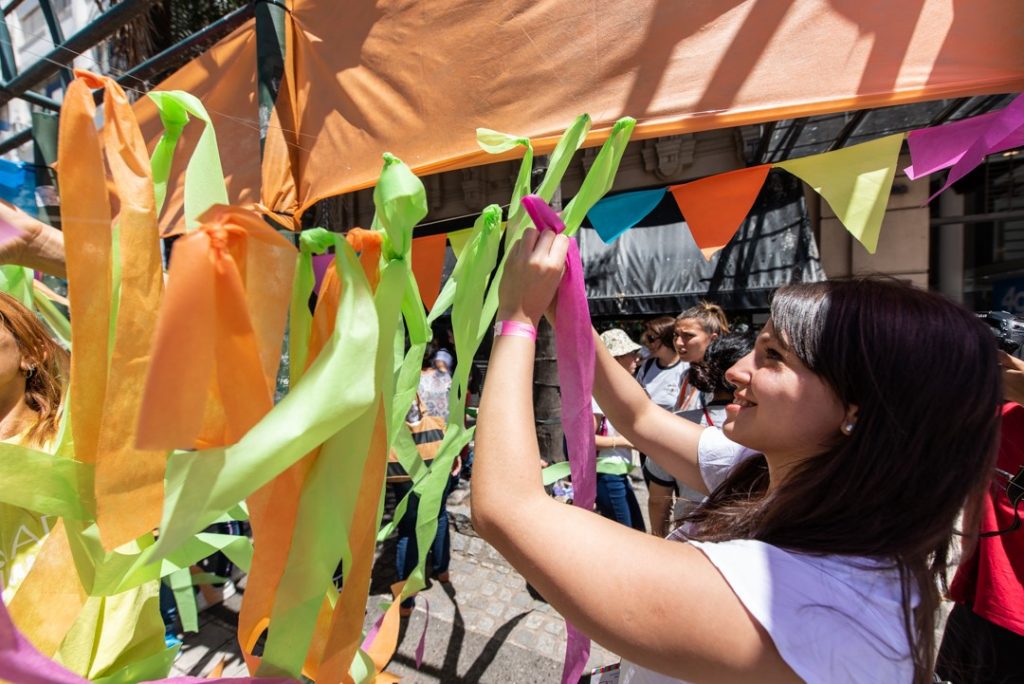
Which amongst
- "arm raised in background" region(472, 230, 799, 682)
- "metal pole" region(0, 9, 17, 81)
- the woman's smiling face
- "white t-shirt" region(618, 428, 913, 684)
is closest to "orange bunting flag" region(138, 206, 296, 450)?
"arm raised in background" region(472, 230, 799, 682)

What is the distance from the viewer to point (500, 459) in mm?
752

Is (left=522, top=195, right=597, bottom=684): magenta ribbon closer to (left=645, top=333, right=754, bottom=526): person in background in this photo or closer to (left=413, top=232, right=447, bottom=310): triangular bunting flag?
(left=413, top=232, right=447, bottom=310): triangular bunting flag

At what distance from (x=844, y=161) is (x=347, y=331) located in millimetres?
2200

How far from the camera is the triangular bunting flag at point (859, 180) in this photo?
1899 mm

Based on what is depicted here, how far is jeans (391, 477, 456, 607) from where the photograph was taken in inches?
119

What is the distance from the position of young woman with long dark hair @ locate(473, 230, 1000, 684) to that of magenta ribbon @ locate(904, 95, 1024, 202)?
3.74ft

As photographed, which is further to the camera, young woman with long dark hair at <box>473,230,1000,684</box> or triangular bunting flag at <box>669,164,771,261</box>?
triangular bunting flag at <box>669,164,771,261</box>

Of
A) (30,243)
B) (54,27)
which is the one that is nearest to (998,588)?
(30,243)

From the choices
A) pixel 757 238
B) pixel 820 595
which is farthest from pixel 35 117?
→ pixel 757 238

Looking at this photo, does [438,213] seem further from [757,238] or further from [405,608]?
[405,608]

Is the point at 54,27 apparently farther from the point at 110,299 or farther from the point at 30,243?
the point at 110,299

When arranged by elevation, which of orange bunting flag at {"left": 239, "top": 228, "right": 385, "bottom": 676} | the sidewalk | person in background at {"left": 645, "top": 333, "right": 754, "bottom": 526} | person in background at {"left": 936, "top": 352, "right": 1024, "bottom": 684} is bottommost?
the sidewalk

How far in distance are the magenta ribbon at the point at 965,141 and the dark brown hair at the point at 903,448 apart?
43.7 inches

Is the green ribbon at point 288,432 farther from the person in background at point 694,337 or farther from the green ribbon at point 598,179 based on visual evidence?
the person in background at point 694,337
